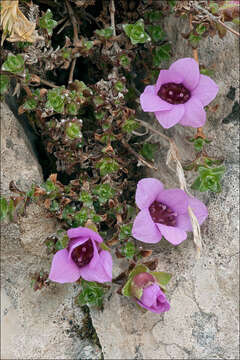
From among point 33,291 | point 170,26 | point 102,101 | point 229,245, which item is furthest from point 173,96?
point 33,291

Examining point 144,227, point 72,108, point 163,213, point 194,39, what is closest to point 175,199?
point 163,213

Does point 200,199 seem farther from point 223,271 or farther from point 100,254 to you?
point 100,254

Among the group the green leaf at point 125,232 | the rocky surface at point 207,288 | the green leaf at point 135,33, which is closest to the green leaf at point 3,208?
the green leaf at point 125,232

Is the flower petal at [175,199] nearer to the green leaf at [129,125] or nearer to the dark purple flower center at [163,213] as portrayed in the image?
the dark purple flower center at [163,213]

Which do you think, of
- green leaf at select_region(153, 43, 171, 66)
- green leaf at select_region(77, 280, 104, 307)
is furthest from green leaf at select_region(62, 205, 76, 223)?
green leaf at select_region(153, 43, 171, 66)

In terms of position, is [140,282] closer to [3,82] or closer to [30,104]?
[30,104]

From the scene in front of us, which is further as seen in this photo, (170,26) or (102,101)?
(170,26)
